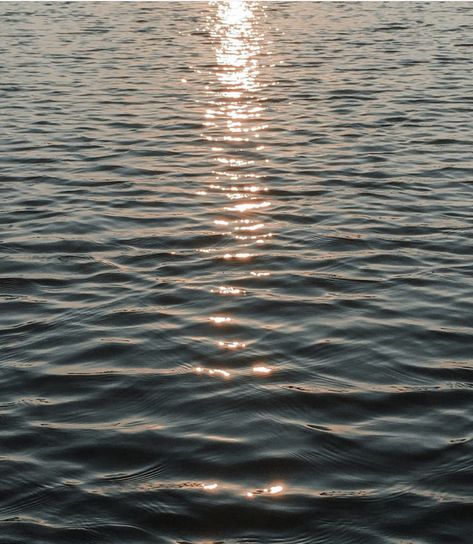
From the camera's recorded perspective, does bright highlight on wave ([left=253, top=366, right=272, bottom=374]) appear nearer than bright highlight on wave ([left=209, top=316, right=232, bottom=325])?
Yes

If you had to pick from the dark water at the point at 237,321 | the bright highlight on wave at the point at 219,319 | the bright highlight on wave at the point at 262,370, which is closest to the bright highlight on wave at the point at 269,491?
the dark water at the point at 237,321

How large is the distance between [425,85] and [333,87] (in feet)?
6.37

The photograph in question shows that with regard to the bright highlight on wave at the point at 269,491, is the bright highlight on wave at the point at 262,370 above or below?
below

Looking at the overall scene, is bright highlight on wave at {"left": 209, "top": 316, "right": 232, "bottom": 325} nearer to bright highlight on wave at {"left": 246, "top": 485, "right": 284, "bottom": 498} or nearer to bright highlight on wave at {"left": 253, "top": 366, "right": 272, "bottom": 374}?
bright highlight on wave at {"left": 253, "top": 366, "right": 272, "bottom": 374}

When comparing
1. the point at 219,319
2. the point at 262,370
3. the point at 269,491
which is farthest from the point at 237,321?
the point at 269,491

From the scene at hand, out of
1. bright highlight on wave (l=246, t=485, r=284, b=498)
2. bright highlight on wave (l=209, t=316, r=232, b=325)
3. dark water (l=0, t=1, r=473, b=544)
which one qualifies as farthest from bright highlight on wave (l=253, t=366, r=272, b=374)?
bright highlight on wave (l=246, t=485, r=284, b=498)

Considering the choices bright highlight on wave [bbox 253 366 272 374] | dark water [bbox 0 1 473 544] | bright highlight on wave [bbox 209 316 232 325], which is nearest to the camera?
dark water [bbox 0 1 473 544]

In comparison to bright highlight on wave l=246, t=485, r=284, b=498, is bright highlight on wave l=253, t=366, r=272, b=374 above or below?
below

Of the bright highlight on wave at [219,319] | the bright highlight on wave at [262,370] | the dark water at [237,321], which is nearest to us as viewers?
the dark water at [237,321]

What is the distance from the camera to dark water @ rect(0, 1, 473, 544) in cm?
542

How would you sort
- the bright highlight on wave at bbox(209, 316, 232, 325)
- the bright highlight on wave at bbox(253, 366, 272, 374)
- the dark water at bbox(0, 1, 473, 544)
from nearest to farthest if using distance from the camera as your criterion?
the dark water at bbox(0, 1, 473, 544) → the bright highlight on wave at bbox(253, 366, 272, 374) → the bright highlight on wave at bbox(209, 316, 232, 325)

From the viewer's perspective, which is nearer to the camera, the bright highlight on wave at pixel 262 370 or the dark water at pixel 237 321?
the dark water at pixel 237 321

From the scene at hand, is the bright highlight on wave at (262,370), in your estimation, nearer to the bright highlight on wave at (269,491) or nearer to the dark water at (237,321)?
the dark water at (237,321)

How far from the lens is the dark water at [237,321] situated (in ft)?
17.8
